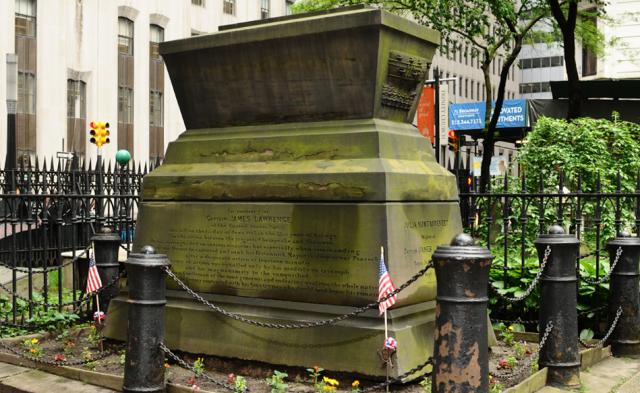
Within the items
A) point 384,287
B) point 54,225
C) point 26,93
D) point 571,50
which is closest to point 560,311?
point 384,287

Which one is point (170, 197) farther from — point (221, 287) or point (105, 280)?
point (105, 280)

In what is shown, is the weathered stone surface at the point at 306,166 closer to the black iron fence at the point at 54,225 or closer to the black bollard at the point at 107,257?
the black bollard at the point at 107,257

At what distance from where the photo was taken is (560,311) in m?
6.62

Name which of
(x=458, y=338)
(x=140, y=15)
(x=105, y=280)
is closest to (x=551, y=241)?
(x=458, y=338)

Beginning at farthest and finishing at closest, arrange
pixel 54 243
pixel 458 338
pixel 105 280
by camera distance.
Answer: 1. pixel 54 243
2. pixel 105 280
3. pixel 458 338

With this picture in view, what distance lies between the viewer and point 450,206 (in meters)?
7.11

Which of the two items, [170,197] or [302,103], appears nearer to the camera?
[302,103]

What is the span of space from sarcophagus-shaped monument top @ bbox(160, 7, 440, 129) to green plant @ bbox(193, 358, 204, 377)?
2.17m

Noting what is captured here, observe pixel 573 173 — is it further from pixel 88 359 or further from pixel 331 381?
pixel 88 359

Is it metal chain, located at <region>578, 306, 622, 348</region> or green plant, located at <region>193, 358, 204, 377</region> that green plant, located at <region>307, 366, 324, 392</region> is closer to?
green plant, located at <region>193, 358, 204, 377</region>

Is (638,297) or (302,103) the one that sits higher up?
(302,103)

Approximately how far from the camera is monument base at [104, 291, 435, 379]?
19.9 ft

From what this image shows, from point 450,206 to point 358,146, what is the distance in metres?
1.12

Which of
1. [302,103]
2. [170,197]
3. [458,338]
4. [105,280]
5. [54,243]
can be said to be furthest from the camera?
[54,243]
